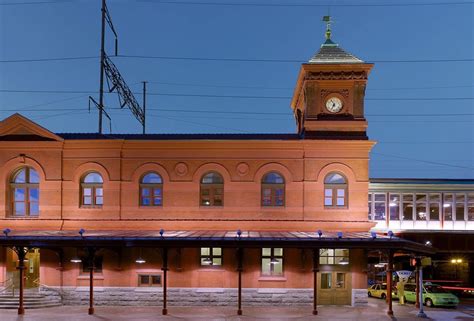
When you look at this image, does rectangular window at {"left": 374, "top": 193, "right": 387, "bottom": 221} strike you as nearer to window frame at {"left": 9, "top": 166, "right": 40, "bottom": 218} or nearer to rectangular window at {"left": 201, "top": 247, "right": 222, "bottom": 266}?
rectangular window at {"left": 201, "top": 247, "right": 222, "bottom": 266}

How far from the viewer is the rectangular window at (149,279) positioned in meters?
22.9

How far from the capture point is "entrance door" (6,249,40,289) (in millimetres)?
23562

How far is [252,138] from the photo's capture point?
25.3 m

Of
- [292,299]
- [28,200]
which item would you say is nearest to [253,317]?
[292,299]

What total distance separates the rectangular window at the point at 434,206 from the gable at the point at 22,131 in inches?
845

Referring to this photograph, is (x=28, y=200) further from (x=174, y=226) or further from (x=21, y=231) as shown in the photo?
(x=174, y=226)

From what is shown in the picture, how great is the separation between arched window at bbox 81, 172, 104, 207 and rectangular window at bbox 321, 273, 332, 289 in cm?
1179

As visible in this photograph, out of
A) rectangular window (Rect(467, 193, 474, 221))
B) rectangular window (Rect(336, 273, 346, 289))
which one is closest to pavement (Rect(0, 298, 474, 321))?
rectangular window (Rect(336, 273, 346, 289))

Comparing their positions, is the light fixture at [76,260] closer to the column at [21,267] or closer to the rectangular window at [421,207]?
the column at [21,267]

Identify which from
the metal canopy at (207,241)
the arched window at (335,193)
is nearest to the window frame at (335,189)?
the arched window at (335,193)

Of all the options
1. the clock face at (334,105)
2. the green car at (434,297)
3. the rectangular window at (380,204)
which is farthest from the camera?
the rectangular window at (380,204)

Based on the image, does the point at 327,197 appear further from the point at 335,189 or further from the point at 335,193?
the point at 335,189

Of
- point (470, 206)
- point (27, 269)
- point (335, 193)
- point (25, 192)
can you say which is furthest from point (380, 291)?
point (25, 192)

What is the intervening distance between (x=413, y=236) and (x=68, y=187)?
19.9m
